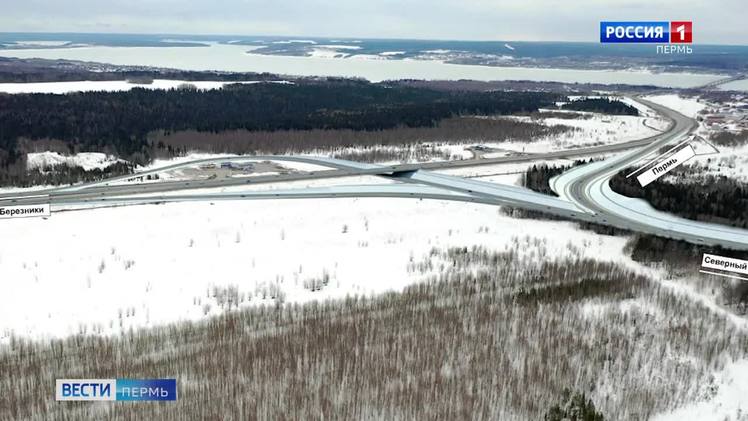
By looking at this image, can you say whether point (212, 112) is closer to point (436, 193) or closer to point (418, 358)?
point (436, 193)

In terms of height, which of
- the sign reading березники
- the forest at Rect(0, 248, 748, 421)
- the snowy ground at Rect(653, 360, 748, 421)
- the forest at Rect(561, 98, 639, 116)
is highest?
the forest at Rect(561, 98, 639, 116)

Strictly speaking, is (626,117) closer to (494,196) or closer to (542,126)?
(542,126)

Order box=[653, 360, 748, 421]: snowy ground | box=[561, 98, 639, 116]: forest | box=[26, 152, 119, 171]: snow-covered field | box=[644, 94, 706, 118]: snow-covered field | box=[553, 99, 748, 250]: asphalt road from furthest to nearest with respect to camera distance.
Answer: box=[644, 94, 706, 118]: snow-covered field → box=[561, 98, 639, 116]: forest → box=[26, 152, 119, 171]: snow-covered field → box=[553, 99, 748, 250]: asphalt road → box=[653, 360, 748, 421]: snowy ground

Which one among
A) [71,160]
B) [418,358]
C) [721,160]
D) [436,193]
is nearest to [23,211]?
[71,160]

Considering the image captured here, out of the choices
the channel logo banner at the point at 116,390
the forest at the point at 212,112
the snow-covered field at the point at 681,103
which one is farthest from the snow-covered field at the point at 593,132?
the channel logo banner at the point at 116,390

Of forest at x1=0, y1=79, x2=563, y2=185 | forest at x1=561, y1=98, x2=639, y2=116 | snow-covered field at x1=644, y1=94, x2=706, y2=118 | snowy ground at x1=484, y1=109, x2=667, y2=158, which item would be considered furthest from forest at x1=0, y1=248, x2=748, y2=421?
snow-covered field at x1=644, y1=94, x2=706, y2=118

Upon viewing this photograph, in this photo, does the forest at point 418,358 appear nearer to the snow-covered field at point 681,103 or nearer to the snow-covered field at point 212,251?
the snow-covered field at point 212,251

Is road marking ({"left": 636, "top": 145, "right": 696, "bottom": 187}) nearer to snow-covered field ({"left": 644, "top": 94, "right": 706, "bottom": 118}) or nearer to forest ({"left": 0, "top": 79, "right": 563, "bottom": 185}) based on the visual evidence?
forest ({"left": 0, "top": 79, "right": 563, "bottom": 185})
